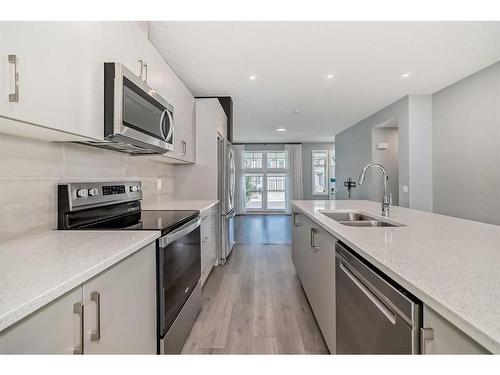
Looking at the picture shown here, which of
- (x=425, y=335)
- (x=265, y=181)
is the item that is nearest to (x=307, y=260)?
(x=425, y=335)

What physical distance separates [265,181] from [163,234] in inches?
294

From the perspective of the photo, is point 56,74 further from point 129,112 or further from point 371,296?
point 371,296

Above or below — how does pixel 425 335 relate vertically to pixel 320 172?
below

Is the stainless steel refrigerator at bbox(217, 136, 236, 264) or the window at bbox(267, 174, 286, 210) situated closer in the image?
the stainless steel refrigerator at bbox(217, 136, 236, 264)

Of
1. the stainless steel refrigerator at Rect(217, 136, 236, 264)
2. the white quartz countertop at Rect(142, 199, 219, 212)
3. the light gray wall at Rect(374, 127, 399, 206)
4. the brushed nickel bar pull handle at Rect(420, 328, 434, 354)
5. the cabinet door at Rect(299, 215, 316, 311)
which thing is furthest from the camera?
the light gray wall at Rect(374, 127, 399, 206)

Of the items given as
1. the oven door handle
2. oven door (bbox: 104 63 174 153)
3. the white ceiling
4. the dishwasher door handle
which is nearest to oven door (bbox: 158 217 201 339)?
the oven door handle

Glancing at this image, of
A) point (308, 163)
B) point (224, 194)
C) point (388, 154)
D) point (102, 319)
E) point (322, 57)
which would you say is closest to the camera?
point (102, 319)

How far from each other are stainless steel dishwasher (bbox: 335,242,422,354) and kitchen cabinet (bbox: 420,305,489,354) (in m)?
0.03

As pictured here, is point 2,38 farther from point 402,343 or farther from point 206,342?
point 206,342

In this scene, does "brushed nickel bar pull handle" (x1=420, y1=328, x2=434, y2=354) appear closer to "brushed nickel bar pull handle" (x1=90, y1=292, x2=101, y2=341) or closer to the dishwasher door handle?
the dishwasher door handle

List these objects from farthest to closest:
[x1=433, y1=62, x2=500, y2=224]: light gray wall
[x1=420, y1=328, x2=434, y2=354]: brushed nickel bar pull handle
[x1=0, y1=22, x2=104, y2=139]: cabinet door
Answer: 1. [x1=433, y1=62, x2=500, y2=224]: light gray wall
2. [x1=0, y1=22, x2=104, y2=139]: cabinet door
3. [x1=420, y1=328, x2=434, y2=354]: brushed nickel bar pull handle

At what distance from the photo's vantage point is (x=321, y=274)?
166 centimetres

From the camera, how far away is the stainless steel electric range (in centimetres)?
134
